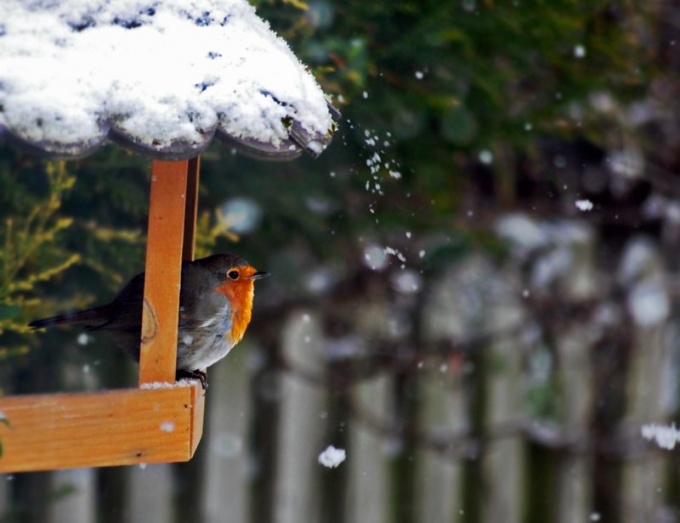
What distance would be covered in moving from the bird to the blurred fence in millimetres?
1287

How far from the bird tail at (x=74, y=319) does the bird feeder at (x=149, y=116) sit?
7.1 inches

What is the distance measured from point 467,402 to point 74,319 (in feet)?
6.20

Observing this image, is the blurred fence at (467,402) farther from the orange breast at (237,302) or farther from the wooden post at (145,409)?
the wooden post at (145,409)

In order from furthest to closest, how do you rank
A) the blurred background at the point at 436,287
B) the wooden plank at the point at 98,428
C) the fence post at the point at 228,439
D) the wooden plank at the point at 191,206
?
1. the fence post at the point at 228,439
2. the blurred background at the point at 436,287
3. the wooden plank at the point at 191,206
4. the wooden plank at the point at 98,428

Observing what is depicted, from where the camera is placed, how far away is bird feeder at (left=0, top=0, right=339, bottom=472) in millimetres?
1076

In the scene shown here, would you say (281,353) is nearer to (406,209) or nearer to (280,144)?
(406,209)

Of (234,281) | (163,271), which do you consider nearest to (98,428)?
(163,271)

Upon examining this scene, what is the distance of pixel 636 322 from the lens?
319 centimetres

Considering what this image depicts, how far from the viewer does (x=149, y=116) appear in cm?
110

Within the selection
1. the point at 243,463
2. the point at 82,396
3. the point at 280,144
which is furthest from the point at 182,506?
the point at 280,144

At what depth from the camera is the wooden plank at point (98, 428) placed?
1280 millimetres

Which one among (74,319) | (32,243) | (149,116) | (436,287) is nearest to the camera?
(149,116)

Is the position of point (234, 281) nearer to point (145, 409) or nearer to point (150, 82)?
point (145, 409)

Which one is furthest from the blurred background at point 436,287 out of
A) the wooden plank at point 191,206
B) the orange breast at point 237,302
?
the orange breast at point 237,302
